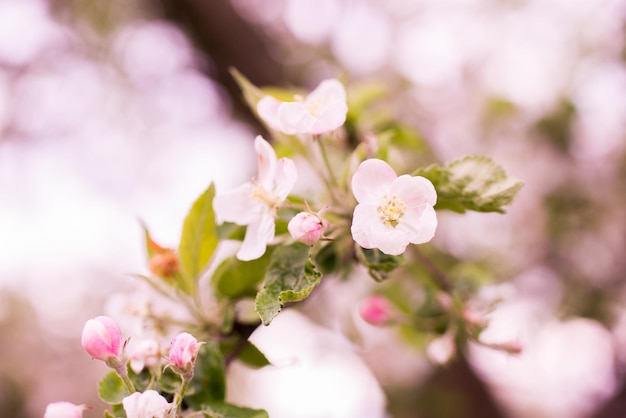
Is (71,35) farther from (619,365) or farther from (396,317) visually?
(619,365)

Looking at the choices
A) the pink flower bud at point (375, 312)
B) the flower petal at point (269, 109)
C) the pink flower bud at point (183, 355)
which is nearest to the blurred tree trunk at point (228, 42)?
the pink flower bud at point (375, 312)

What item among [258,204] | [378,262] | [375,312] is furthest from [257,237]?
[375,312]

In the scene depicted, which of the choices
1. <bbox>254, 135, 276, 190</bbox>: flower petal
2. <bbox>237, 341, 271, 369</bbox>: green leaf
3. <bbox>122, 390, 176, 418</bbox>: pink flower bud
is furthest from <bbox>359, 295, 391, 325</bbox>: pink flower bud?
<bbox>122, 390, 176, 418</bbox>: pink flower bud

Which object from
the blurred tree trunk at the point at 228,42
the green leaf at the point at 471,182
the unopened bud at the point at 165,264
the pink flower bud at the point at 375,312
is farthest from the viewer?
the blurred tree trunk at the point at 228,42

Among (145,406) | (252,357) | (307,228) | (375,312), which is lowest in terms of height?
(375,312)

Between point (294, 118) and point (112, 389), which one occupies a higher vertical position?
point (294, 118)

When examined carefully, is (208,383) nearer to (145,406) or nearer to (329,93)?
(145,406)

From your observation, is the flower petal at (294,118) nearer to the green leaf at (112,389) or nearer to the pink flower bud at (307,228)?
the pink flower bud at (307,228)
